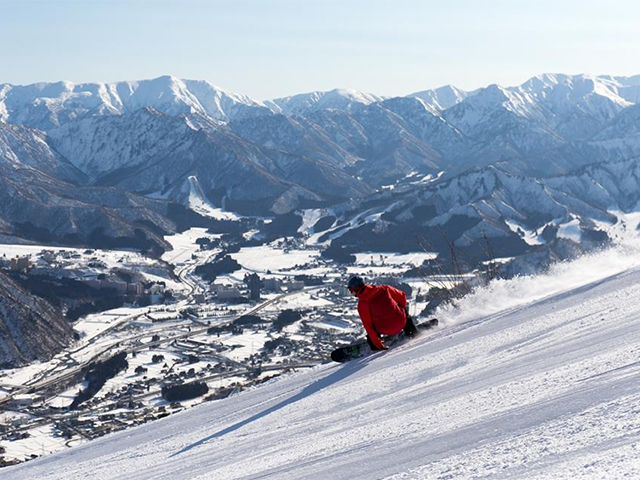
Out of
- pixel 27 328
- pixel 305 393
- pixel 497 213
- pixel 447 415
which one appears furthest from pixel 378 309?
pixel 497 213

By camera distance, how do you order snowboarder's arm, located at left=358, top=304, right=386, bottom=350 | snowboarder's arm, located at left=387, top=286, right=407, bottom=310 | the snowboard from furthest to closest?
the snowboard
snowboarder's arm, located at left=387, top=286, right=407, bottom=310
snowboarder's arm, located at left=358, top=304, right=386, bottom=350

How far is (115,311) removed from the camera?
76.5 m

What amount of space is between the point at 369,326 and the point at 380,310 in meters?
0.25

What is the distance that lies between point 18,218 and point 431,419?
147 meters

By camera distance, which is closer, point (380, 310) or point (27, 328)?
point (380, 310)

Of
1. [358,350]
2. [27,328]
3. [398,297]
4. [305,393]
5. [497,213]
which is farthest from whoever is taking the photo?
[497,213]

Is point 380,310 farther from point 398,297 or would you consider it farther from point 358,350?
point 358,350

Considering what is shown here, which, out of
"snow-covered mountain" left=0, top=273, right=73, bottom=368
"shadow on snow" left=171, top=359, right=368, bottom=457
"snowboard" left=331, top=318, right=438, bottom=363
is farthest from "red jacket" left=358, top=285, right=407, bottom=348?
"snow-covered mountain" left=0, top=273, right=73, bottom=368

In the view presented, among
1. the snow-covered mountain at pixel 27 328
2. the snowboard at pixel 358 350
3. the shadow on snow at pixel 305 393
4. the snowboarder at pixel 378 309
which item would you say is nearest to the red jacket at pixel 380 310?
the snowboarder at pixel 378 309

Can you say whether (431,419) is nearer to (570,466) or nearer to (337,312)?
(570,466)

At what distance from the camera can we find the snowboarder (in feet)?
34.2

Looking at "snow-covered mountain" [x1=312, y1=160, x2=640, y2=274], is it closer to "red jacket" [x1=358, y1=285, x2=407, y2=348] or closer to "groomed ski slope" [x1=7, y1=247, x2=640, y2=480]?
"red jacket" [x1=358, y1=285, x2=407, y2=348]

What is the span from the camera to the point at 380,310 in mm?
10508

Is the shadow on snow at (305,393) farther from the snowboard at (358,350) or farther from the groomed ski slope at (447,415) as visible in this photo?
the snowboard at (358,350)
